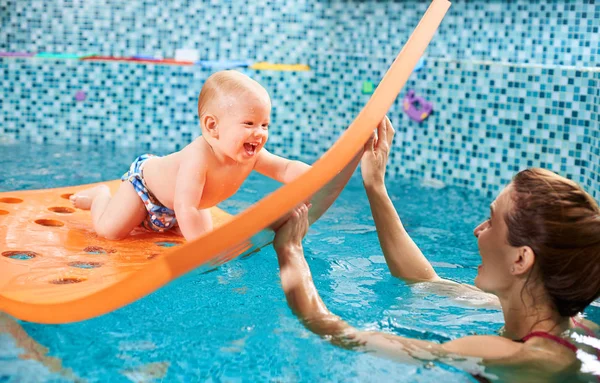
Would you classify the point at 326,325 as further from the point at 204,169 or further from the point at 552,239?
the point at 204,169

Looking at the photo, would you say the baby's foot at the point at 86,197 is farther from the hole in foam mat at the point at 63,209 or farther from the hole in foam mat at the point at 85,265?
the hole in foam mat at the point at 85,265

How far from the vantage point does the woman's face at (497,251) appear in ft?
6.82

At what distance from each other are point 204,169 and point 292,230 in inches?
34.1

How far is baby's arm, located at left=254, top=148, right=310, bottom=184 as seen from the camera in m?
3.11

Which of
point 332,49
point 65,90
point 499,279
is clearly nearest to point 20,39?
point 65,90

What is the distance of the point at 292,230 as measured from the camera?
2199 millimetres

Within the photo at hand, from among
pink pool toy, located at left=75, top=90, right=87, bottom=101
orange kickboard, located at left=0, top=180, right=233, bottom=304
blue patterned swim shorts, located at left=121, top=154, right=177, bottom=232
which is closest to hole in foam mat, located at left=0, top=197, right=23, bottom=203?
orange kickboard, located at left=0, top=180, right=233, bottom=304

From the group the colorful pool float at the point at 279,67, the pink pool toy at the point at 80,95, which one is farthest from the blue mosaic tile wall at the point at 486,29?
the pink pool toy at the point at 80,95

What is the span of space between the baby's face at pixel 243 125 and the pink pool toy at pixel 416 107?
2.84m

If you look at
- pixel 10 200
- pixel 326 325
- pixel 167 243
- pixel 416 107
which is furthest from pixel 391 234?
pixel 416 107

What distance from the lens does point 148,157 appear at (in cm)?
336

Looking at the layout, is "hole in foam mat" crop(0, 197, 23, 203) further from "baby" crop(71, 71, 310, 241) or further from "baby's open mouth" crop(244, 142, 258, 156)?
"baby's open mouth" crop(244, 142, 258, 156)

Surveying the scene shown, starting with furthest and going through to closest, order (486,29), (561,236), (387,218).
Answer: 1. (486,29)
2. (387,218)
3. (561,236)

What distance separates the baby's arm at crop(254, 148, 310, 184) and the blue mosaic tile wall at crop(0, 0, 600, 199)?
1.88 metres
